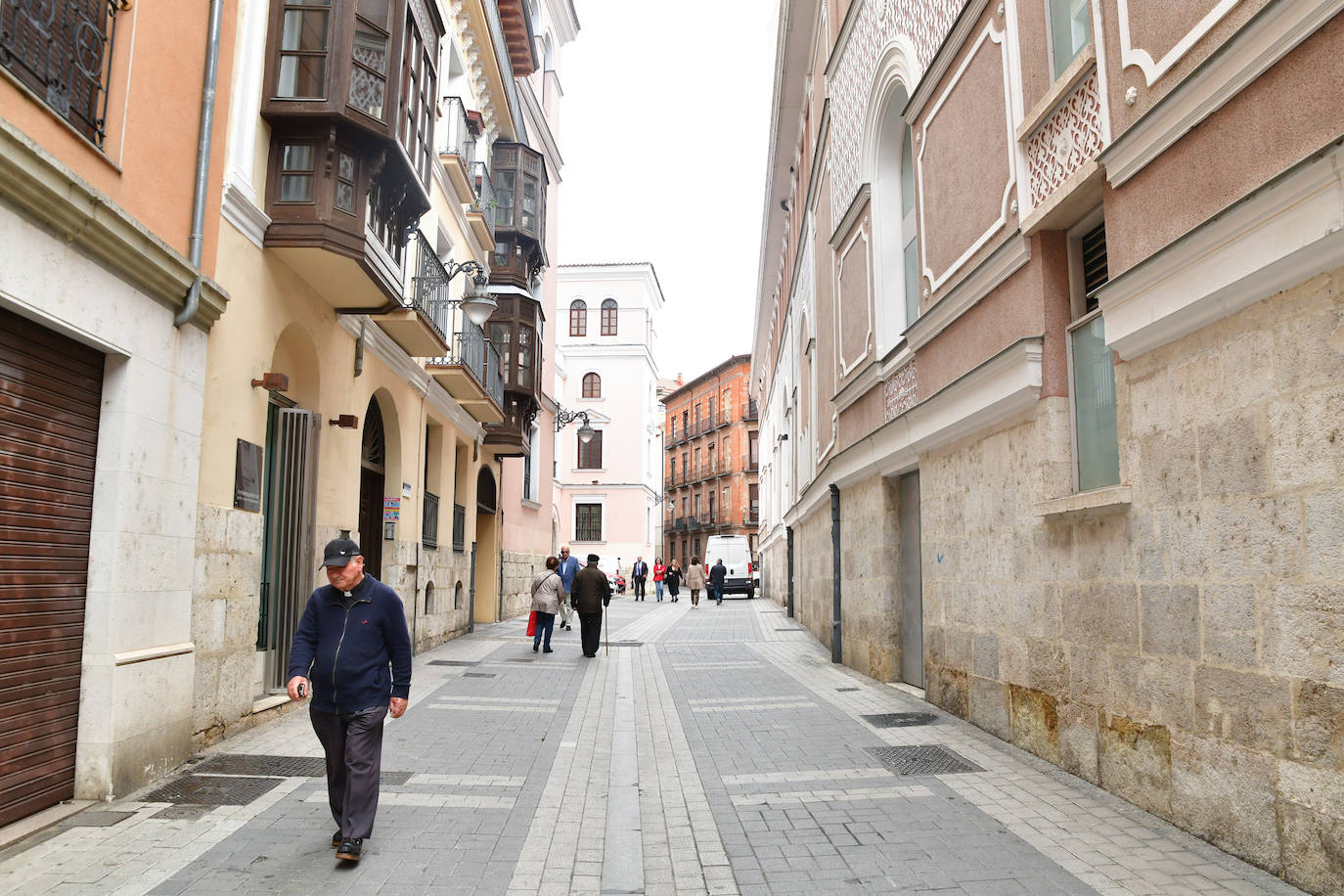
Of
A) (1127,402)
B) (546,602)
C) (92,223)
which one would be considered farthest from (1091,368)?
(546,602)

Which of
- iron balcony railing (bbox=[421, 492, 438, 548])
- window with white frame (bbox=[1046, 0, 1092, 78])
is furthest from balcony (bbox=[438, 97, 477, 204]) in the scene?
window with white frame (bbox=[1046, 0, 1092, 78])

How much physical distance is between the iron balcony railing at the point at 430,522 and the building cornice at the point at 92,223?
864 centimetres

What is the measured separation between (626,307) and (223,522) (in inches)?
1854

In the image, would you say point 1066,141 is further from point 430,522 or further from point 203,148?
point 430,522

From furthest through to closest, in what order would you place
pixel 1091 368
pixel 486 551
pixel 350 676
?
pixel 486 551 < pixel 1091 368 < pixel 350 676

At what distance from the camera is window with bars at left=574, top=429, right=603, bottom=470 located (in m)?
53.1

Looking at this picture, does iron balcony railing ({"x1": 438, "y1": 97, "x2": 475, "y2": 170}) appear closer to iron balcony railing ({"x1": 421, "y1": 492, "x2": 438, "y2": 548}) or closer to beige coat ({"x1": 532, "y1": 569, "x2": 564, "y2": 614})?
iron balcony railing ({"x1": 421, "y1": 492, "x2": 438, "y2": 548})

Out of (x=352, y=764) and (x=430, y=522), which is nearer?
(x=352, y=764)

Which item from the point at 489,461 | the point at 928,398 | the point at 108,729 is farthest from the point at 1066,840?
the point at 489,461

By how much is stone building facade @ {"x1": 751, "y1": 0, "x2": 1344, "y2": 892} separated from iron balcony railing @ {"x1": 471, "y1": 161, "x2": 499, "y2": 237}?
323 inches

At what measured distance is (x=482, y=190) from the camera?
58.1ft

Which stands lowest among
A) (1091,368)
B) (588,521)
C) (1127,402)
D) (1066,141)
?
(1127,402)

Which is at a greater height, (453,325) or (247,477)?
(453,325)

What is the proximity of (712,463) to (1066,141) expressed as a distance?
59200 mm
